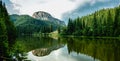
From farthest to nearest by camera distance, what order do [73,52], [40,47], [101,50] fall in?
1. [40,47]
2. [101,50]
3. [73,52]

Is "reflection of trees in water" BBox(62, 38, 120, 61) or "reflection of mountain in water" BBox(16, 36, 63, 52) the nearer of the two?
"reflection of trees in water" BBox(62, 38, 120, 61)

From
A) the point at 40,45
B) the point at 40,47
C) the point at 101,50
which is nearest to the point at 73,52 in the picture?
the point at 101,50

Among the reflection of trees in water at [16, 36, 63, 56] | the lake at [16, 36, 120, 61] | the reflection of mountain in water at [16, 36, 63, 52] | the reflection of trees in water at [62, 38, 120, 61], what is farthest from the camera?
the reflection of mountain in water at [16, 36, 63, 52]

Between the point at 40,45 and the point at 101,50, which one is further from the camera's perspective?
the point at 40,45

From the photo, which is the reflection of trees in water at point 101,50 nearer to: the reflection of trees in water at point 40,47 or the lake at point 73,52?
the lake at point 73,52

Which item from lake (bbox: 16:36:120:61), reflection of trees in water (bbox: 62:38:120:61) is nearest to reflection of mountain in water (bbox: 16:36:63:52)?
lake (bbox: 16:36:120:61)

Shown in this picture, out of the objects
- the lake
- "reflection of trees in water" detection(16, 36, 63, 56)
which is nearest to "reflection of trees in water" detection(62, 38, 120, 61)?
the lake

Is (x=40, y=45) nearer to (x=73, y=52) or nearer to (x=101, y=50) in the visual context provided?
(x=73, y=52)

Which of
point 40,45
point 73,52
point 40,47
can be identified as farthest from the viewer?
point 40,45

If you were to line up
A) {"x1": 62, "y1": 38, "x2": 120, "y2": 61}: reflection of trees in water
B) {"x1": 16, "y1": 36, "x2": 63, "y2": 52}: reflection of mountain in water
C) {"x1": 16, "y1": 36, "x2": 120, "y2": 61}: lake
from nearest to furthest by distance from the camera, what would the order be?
{"x1": 16, "y1": 36, "x2": 120, "y2": 61}: lake
{"x1": 62, "y1": 38, "x2": 120, "y2": 61}: reflection of trees in water
{"x1": 16, "y1": 36, "x2": 63, "y2": 52}: reflection of mountain in water

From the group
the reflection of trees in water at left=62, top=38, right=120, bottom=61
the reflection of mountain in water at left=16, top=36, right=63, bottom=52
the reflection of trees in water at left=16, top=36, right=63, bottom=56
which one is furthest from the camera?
the reflection of mountain in water at left=16, top=36, right=63, bottom=52

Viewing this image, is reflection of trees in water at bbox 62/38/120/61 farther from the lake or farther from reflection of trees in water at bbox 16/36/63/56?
reflection of trees in water at bbox 16/36/63/56

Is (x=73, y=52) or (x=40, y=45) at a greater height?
(x=40, y=45)

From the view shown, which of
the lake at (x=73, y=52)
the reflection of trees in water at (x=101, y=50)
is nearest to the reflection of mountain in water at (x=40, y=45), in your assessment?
the lake at (x=73, y=52)
